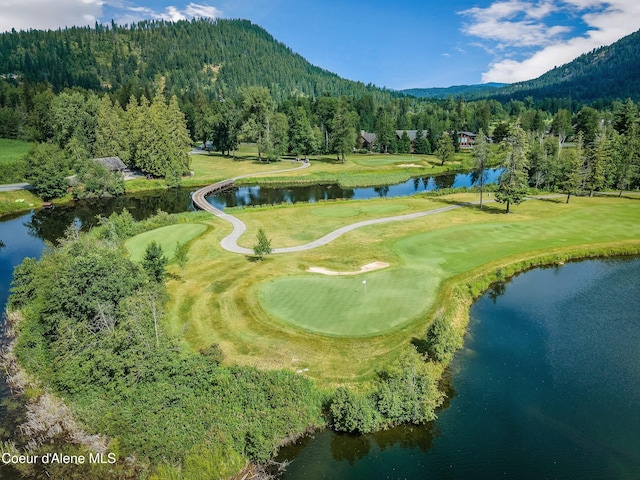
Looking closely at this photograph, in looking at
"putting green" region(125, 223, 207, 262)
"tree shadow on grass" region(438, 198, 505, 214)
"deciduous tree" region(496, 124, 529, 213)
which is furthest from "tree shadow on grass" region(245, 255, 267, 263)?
"deciduous tree" region(496, 124, 529, 213)

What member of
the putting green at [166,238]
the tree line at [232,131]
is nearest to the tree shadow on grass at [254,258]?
the putting green at [166,238]

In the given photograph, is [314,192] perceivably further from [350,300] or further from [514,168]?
[350,300]

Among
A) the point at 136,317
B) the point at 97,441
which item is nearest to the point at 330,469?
the point at 97,441

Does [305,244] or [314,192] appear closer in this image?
[305,244]

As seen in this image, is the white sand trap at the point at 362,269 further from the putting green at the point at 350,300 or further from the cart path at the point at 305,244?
the cart path at the point at 305,244

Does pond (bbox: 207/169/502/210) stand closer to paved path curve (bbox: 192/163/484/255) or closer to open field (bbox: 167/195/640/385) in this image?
paved path curve (bbox: 192/163/484/255)

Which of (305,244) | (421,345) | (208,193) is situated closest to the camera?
(421,345)

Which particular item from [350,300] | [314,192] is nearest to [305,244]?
[350,300]
